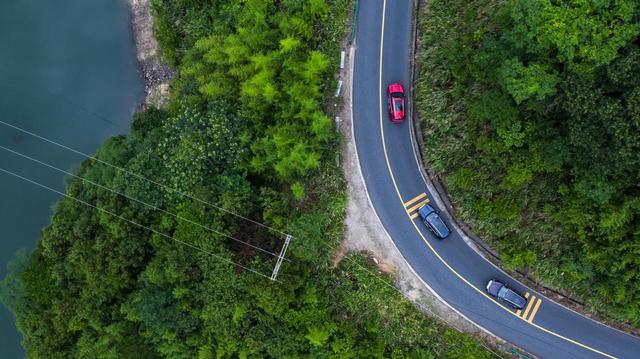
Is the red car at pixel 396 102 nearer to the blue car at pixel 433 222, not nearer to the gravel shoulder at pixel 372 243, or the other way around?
the gravel shoulder at pixel 372 243

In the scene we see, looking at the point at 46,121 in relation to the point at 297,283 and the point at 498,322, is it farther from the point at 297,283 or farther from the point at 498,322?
the point at 498,322

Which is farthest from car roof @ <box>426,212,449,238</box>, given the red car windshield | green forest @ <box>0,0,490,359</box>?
the red car windshield

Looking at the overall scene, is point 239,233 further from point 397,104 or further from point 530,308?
point 530,308

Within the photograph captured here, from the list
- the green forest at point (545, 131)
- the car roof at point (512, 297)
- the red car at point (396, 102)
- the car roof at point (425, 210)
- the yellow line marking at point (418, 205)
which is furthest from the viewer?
the yellow line marking at point (418, 205)

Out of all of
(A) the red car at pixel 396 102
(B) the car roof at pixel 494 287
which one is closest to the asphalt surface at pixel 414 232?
(B) the car roof at pixel 494 287

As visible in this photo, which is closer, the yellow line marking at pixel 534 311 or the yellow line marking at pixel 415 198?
the yellow line marking at pixel 534 311

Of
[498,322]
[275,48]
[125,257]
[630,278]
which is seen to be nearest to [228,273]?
[125,257]
